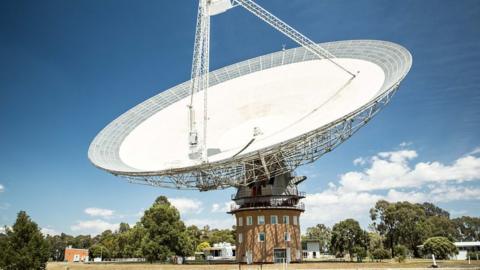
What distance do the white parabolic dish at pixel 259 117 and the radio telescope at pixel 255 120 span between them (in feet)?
0.41

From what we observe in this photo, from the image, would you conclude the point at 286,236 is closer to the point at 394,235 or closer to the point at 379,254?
the point at 379,254

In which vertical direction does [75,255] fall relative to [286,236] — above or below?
below

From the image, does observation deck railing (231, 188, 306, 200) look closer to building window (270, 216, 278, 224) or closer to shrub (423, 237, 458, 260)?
building window (270, 216, 278, 224)

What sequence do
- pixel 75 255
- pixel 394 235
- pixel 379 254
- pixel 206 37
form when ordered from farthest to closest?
1. pixel 75 255
2. pixel 394 235
3. pixel 379 254
4. pixel 206 37

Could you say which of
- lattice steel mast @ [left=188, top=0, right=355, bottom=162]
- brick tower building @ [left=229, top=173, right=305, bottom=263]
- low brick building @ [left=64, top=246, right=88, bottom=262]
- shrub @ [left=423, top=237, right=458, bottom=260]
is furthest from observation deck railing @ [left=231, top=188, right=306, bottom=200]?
low brick building @ [left=64, top=246, right=88, bottom=262]

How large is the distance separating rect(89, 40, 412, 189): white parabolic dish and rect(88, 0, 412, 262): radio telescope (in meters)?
0.12

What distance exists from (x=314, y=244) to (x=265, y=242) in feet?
123

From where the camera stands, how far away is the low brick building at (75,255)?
378 feet

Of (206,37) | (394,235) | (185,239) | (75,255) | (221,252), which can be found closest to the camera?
(206,37)

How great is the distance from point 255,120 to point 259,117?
0.60m

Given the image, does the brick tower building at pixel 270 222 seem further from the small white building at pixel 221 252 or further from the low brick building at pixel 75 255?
the low brick building at pixel 75 255

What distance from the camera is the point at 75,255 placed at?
389ft

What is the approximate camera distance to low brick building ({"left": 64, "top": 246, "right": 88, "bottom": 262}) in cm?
11511

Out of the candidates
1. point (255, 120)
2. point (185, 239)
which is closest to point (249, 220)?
point (255, 120)
